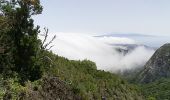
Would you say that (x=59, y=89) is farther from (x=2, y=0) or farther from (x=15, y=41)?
(x=2, y=0)

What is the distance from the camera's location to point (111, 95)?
2388 inches

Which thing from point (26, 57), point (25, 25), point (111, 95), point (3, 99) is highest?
point (25, 25)

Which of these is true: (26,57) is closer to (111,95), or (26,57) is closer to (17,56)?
(17,56)

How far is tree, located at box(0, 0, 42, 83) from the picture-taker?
3070 centimetres

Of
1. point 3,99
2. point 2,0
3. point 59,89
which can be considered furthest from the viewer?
point 2,0

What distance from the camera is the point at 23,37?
31.2 meters

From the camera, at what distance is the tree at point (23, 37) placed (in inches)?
1209

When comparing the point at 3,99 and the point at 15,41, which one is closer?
the point at 3,99

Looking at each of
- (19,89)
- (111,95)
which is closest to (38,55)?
(19,89)

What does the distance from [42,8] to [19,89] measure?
937 centimetres

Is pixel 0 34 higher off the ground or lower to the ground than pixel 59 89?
higher

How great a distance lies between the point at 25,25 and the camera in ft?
104

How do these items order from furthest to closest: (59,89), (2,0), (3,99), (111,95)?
1. (111,95)
2. (2,0)
3. (59,89)
4. (3,99)

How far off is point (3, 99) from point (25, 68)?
23.2ft
